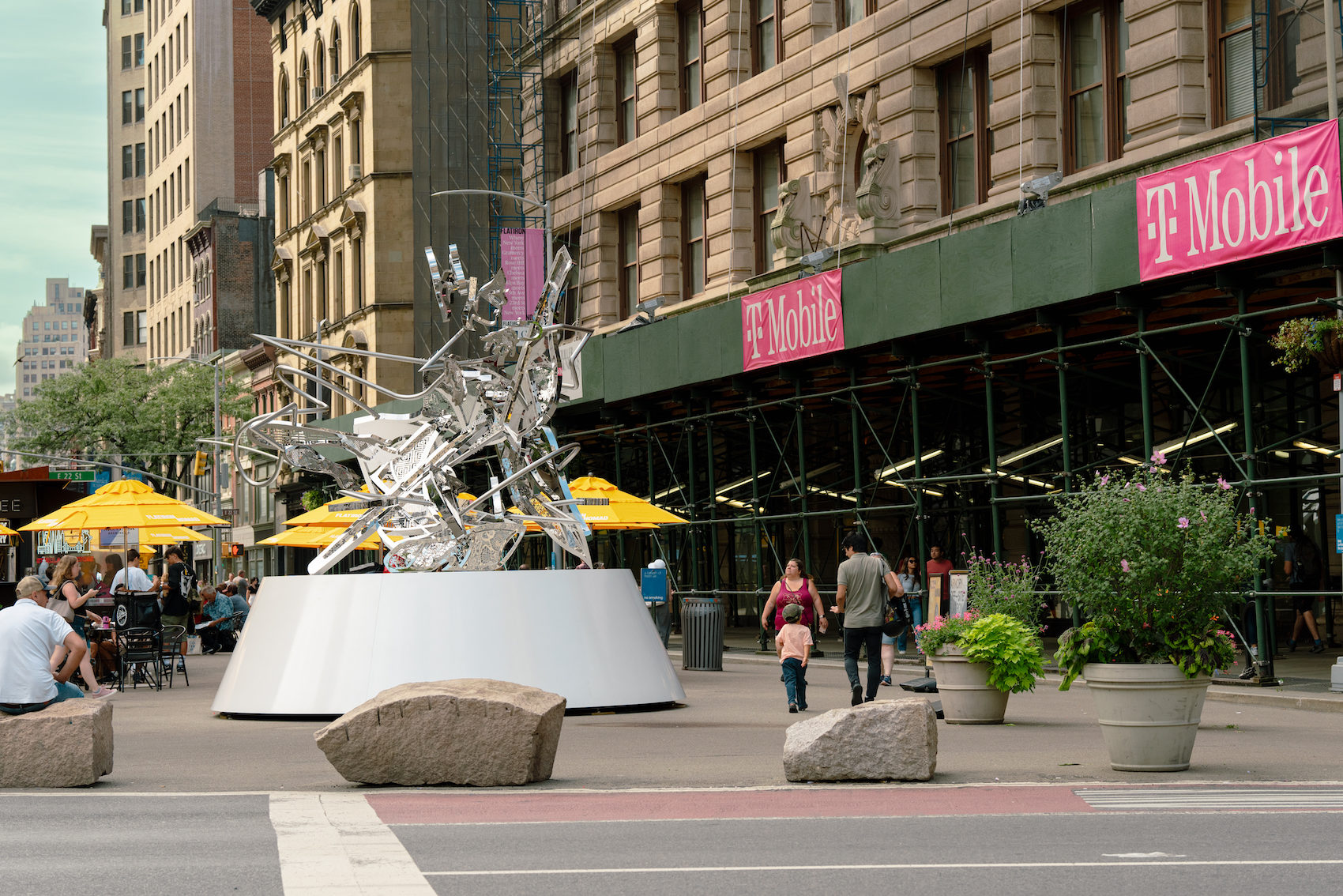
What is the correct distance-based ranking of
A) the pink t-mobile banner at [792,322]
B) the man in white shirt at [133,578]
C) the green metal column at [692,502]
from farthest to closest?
1. the green metal column at [692,502]
2. the man in white shirt at [133,578]
3. the pink t-mobile banner at [792,322]

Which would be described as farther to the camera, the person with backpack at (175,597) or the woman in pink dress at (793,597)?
the person with backpack at (175,597)

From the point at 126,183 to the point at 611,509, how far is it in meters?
89.5

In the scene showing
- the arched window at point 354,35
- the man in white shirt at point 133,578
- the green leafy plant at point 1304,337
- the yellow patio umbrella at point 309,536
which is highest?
the arched window at point 354,35

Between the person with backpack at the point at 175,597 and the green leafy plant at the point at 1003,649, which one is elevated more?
the person with backpack at the point at 175,597

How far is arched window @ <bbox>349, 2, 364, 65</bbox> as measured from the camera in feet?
189

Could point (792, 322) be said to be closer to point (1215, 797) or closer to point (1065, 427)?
point (1065, 427)

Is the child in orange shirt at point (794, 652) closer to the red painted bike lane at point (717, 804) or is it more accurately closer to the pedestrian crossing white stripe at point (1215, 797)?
the red painted bike lane at point (717, 804)

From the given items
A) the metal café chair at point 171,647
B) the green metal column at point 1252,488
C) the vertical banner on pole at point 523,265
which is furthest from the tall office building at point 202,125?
the green metal column at point 1252,488

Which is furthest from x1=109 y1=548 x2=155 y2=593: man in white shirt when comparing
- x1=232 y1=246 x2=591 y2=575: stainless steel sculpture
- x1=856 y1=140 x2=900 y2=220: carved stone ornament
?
x1=856 y1=140 x2=900 y2=220: carved stone ornament

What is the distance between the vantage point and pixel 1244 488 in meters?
20.0

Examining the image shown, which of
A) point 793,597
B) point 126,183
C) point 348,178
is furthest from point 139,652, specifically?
point 126,183

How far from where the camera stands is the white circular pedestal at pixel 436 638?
18.0 metres

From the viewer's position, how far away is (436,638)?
18016mm

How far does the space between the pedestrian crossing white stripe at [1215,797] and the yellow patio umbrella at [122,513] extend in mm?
19894
